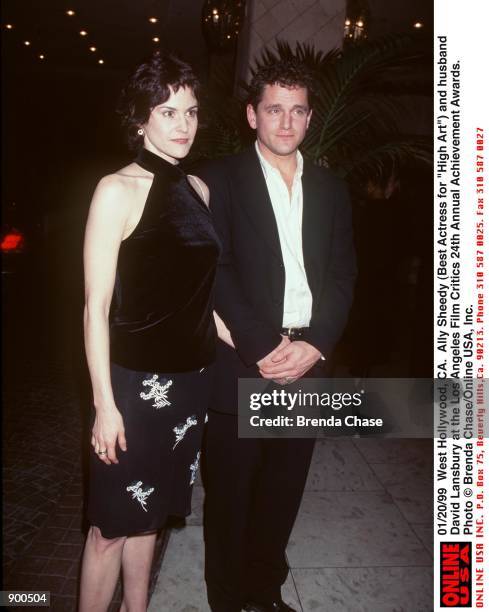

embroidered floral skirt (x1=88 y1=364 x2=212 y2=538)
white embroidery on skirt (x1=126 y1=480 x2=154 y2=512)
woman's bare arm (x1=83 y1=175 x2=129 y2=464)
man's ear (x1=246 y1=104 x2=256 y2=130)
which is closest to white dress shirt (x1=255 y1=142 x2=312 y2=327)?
man's ear (x1=246 y1=104 x2=256 y2=130)

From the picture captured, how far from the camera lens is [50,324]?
6.61 m

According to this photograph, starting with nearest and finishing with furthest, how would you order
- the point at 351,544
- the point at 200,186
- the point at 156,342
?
the point at 156,342 < the point at 200,186 < the point at 351,544

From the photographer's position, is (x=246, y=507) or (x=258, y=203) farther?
(x=246, y=507)

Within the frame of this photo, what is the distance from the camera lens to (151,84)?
5.18 feet

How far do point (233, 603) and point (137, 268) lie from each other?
55.9 inches

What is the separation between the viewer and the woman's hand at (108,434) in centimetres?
157

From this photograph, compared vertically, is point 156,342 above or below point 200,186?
below

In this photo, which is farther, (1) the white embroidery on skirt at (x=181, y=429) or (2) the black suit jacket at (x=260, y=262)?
(2) the black suit jacket at (x=260, y=262)

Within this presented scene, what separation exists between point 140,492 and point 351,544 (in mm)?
1506

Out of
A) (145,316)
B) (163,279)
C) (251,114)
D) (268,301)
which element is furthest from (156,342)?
(251,114)

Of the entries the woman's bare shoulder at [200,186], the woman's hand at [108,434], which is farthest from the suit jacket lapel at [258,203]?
the woman's hand at [108,434]

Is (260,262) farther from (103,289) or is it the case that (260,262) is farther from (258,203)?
(103,289)

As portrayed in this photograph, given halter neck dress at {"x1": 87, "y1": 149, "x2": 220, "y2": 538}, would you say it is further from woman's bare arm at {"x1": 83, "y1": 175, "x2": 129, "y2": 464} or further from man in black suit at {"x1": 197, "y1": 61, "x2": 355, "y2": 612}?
man in black suit at {"x1": 197, "y1": 61, "x2": 355, "y2": 612}

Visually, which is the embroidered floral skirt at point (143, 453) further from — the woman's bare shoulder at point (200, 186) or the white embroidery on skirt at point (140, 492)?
the woman's bare shoulder at point (200, 186)
